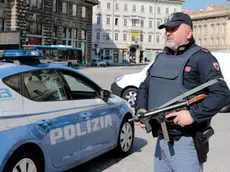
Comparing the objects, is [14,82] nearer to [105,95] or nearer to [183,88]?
[105,95]

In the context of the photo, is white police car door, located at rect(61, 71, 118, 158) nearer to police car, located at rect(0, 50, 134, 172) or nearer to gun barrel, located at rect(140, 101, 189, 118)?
police car, located at rect(0, 50, 134, 172)

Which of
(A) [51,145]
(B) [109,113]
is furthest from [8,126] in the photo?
(B) [109,113]

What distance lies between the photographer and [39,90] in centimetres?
459

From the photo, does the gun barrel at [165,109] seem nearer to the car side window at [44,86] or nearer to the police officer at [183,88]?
the police officer at [183,88]

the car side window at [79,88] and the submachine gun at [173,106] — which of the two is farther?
the car side window at [79,88]

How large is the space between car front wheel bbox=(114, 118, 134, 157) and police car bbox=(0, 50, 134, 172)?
33 cm

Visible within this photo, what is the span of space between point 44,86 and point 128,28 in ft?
309

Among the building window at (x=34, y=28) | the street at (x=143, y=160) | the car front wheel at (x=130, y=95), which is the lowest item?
the street at (x=143, y=160)

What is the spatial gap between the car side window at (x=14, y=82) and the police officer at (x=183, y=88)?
5.72 ft

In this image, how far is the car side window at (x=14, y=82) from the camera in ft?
13.8

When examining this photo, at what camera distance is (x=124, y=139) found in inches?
252

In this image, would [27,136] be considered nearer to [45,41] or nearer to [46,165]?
[46,165]

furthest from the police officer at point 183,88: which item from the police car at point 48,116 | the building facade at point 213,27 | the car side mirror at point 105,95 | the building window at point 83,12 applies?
the building facade at point 213,27

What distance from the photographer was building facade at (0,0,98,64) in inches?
1821
